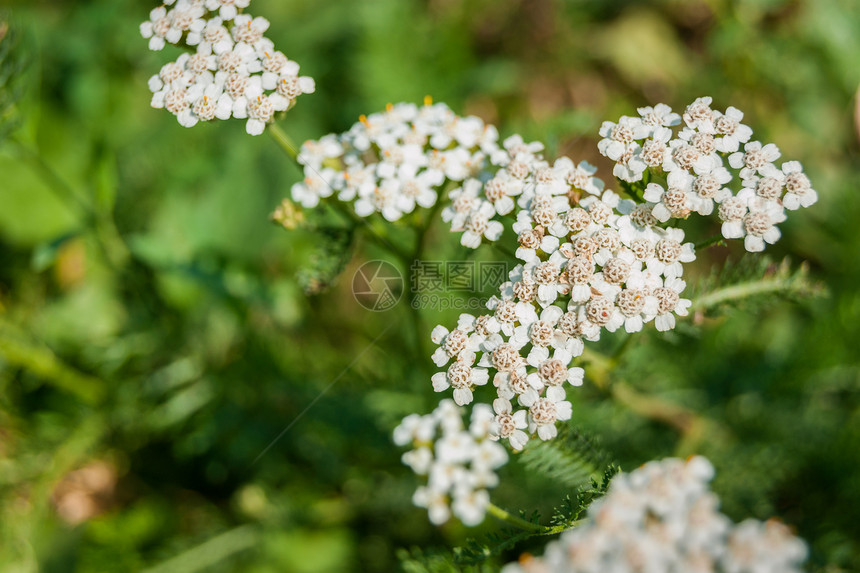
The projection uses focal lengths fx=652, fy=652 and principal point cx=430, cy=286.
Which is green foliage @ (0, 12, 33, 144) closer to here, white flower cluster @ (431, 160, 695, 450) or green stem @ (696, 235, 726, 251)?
white flower cluster @ (431, 160, 695, 450)

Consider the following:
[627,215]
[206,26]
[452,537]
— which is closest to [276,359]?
[452,537]

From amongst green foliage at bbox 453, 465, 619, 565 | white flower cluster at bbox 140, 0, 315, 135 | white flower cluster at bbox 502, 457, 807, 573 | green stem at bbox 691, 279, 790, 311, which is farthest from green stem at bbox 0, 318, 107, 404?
green stem at bbox 691, 279, 790, 311

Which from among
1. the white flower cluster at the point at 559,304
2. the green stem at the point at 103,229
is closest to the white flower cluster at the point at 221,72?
the white flower cluster at the point at 559,304

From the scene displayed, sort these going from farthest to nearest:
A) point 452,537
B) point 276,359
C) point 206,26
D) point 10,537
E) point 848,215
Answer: point 848,215, point 276,359, point 10,537, point 452,537, point 206,26

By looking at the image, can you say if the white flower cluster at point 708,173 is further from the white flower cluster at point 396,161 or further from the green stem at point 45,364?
the green stem at point 45,364

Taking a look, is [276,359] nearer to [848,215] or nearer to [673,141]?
[673,141]
